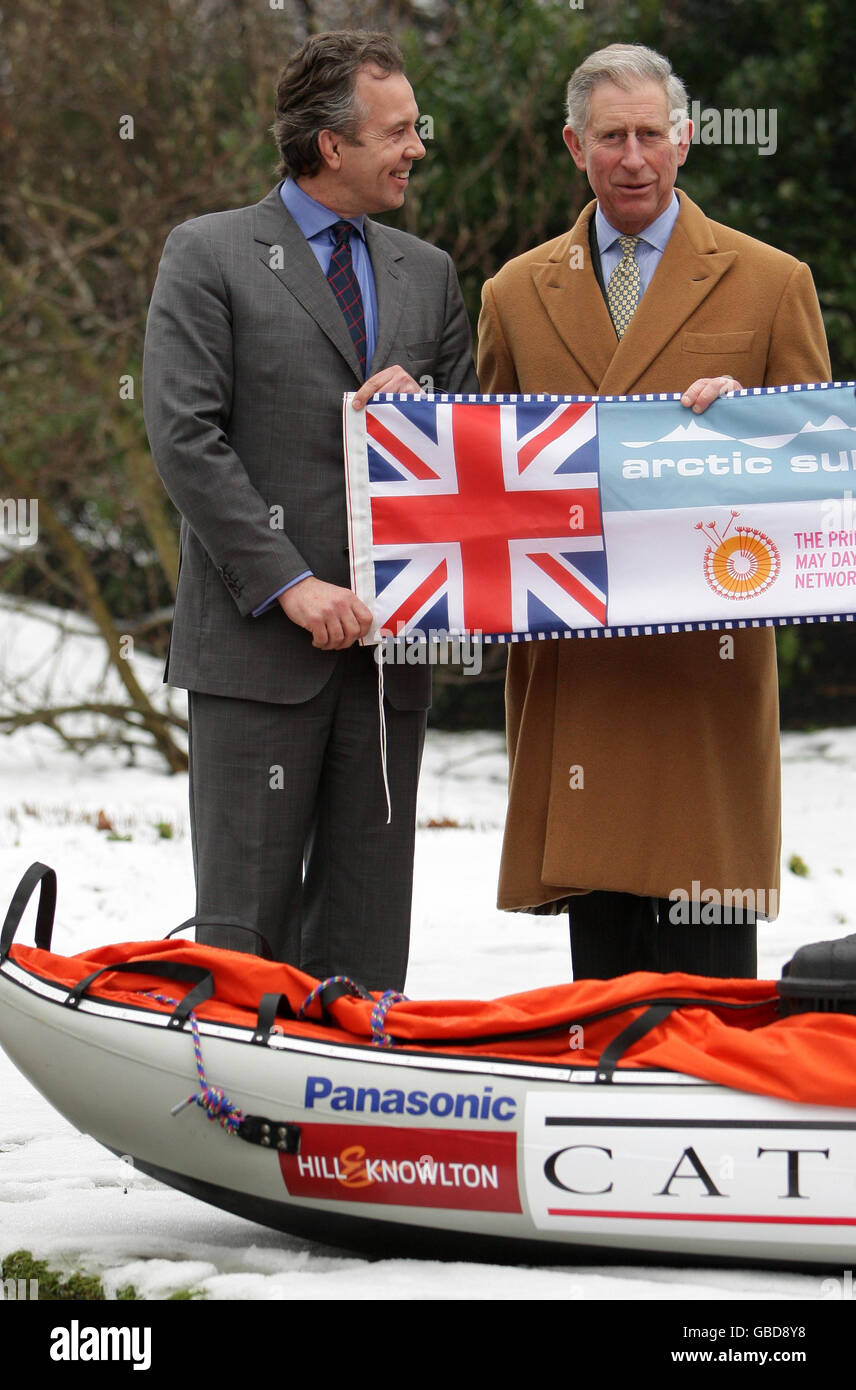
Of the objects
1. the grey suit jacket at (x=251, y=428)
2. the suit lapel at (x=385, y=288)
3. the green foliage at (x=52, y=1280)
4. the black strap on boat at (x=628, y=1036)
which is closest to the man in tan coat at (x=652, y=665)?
the suit lapel at (x=385, y=288)

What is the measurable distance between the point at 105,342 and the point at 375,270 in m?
6.07

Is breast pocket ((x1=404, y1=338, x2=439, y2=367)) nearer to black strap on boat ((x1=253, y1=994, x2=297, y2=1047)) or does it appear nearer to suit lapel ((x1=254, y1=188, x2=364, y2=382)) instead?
suit lapel ((x1=254, y1=188, x2=364, y2=382))

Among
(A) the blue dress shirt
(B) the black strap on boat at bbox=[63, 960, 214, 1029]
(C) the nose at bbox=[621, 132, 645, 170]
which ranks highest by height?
(C) the nose at bbox=[621, 132, 645, 170]

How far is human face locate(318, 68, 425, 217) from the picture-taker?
10.9 feet

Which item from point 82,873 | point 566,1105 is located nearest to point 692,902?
point 566,1105

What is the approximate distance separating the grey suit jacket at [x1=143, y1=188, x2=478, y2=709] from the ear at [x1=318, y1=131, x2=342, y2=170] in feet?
0.50

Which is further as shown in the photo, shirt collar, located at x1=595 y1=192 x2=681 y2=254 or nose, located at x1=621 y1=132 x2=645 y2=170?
shirt collar, located at x1=595 y1=192 x2=681 y2=254

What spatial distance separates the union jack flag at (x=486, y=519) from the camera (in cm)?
344

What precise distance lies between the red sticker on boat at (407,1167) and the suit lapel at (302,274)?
1.60 m

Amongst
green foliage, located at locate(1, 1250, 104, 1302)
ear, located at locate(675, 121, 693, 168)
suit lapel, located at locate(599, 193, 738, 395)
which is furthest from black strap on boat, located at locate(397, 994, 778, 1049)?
ear, located at locate(675, 121, 693, 168)

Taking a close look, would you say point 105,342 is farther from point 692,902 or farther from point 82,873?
point 692,902

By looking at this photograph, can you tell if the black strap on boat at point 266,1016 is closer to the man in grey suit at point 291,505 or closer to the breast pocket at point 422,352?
the man in grey suit at point 291,505
